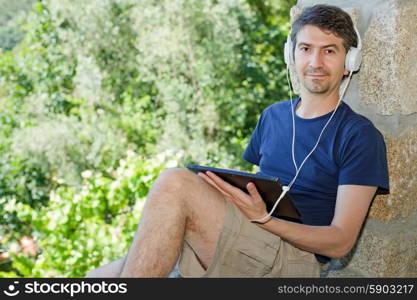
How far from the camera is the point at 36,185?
15.8 feet

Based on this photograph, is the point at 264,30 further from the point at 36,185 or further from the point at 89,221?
the point at 89,221

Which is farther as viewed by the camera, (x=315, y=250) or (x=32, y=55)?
(x=32, y=55)

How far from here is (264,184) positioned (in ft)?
4.62

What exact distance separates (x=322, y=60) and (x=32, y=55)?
4223 mm

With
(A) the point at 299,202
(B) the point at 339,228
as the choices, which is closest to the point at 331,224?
(B) the point at 339,228

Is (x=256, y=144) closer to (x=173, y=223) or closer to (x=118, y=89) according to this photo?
(x=173, y=223)

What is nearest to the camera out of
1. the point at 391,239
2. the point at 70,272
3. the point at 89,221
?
the point at 391,239

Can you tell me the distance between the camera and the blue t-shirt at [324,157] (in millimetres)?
1469

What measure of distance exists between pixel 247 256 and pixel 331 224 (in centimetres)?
24

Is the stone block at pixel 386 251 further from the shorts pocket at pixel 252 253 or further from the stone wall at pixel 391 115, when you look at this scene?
the shorts pocket at pixel 252 253

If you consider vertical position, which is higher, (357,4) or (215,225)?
(357,4)

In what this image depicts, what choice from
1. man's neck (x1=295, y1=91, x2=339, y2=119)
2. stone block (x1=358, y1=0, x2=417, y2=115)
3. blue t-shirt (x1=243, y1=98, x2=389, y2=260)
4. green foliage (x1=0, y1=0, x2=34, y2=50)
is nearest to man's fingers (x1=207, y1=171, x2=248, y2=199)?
blue t-shirt (x1=243, y1=98, x2=389, y2=260)

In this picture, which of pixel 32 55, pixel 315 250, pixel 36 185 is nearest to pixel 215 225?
pixel 315 250

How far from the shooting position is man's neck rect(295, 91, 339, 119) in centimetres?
167
